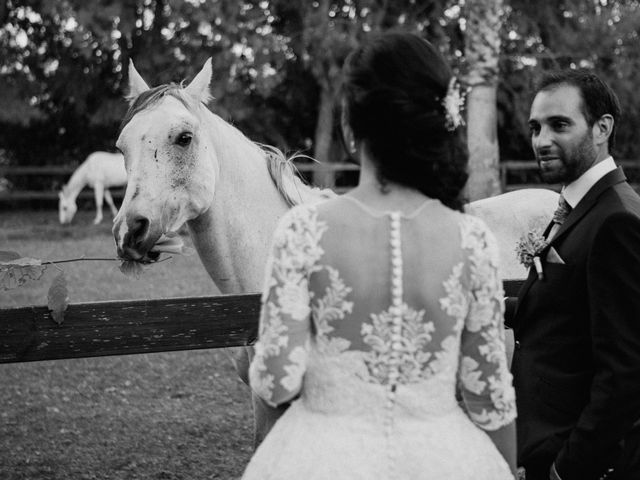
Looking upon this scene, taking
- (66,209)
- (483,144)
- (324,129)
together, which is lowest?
(66,209)

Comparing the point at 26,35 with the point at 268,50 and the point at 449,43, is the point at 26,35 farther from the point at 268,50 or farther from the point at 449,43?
the point at 449,43

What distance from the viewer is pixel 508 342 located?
12.3ft

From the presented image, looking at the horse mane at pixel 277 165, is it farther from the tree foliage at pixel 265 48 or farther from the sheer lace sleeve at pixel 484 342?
the tree foliage at pixel 265 48

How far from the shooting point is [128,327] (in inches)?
112

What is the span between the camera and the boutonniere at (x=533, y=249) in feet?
6.73

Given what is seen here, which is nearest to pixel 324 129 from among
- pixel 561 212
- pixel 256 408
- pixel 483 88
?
pixel 483 88

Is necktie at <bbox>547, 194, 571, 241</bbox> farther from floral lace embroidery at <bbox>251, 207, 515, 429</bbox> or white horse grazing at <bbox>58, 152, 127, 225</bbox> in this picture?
white horse grazing at <bbox>58, 152, 127, 225</bbox>

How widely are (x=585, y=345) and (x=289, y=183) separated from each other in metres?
1.77

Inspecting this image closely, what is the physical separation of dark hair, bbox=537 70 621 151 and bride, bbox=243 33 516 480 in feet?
2.28

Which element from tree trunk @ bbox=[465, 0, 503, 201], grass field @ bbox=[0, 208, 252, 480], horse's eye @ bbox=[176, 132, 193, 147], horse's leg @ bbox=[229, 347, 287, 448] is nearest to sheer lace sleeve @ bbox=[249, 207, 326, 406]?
horse's leg @ bbox=[229, 347, 287, 448]

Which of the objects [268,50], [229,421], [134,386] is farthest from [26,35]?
[229,421]

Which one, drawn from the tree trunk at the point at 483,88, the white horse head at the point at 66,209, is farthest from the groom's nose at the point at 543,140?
the white horse head at the point at 66,209

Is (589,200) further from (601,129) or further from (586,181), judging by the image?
(601,129)

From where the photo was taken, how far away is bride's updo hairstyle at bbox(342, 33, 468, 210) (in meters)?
1.48
